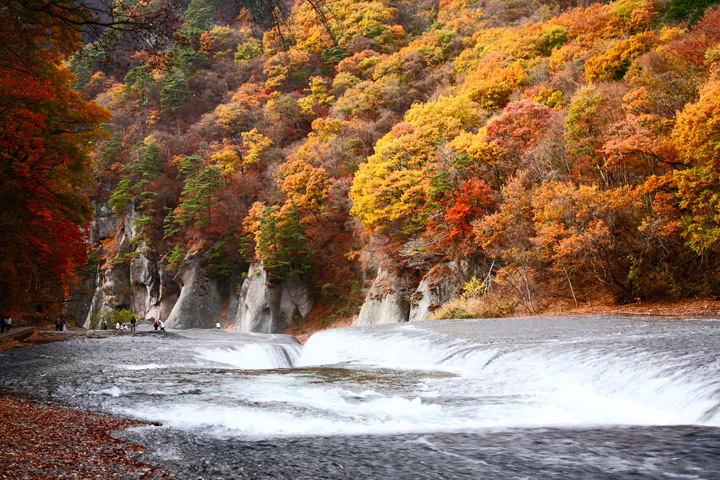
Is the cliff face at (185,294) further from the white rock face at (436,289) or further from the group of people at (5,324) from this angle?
the group of people at (5,324)

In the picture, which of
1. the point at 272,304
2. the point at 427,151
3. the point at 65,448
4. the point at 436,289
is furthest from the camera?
the point at 272,304

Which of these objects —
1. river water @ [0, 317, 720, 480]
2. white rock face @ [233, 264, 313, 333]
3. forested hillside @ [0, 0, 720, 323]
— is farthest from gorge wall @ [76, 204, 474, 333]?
river water @ [0, 317, 720, 480]

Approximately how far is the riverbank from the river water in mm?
217

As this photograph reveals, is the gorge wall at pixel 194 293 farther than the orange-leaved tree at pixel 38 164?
Yes

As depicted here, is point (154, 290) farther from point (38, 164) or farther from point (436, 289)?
point (436, 289)

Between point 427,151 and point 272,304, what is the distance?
18286mm

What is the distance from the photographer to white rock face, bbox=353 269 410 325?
24.6 metres

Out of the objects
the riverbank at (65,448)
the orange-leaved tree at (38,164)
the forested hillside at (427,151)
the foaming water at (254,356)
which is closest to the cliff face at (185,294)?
the forested hillside at (427,151)

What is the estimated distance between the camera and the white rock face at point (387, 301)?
24.6m

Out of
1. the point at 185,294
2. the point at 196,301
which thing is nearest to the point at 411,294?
the point at 196,301

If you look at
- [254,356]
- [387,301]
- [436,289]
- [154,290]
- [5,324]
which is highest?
[436,289]

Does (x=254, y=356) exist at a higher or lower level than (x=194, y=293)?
lower

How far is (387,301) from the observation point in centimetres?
2562

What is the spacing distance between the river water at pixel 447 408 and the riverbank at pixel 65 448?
22 cm
